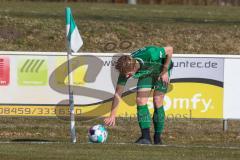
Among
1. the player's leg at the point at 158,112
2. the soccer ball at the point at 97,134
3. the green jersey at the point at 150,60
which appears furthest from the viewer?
the player's leg at the point at 158,112

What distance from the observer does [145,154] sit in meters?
14.1

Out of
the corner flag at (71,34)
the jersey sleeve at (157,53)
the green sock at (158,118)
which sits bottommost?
the green sock at (158,118)

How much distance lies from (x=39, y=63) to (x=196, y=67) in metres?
3.39

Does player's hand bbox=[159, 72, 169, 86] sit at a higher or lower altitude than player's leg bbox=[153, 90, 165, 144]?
higher

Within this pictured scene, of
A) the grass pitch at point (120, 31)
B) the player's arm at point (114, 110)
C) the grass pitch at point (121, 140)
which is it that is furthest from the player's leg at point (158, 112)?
the grass pitch at point (120, 31)

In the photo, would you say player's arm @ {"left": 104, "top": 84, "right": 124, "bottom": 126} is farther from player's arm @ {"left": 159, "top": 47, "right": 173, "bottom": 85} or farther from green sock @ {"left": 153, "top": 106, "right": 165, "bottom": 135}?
green sock @ {"left": 153, "top": 106, "right": 165, "bottom": 135}

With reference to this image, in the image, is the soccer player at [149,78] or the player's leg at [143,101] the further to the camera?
the player's leg at [143,101]

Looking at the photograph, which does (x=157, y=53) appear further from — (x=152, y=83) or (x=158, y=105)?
(x=158, y=105)

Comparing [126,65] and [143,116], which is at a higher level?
[126,65]

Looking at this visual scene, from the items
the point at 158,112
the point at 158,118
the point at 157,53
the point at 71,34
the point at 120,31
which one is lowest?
the point at 158,118

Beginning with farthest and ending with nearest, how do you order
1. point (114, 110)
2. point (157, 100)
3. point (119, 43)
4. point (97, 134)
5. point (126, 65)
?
point (119, 43) → point (157, 100) → point (97, 134) → point (114, 110) → point (126, 65)

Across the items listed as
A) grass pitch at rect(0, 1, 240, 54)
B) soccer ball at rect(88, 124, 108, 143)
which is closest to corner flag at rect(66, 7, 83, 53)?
soccer ball at rect(88, 124, 108, 143)

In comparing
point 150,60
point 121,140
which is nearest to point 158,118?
point 150,60

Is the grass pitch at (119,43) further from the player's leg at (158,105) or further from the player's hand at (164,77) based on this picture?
the player's hand at (164,77)
